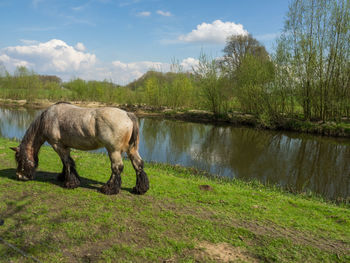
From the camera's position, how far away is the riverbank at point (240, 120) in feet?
60.6

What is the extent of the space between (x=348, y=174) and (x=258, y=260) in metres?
8.79

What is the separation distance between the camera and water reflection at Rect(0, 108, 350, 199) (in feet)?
Answer: 29.6

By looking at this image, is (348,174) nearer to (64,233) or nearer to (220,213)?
(220,213)

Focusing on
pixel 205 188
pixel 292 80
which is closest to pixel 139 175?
pixel 205 188

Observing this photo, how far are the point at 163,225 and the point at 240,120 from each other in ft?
71.0

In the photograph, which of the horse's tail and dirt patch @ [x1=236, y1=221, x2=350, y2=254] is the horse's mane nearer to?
the horse's tail

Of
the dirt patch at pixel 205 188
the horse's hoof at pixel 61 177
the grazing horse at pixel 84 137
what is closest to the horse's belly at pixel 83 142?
the grazing horse at pixel 84 137

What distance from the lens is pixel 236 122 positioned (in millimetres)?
24438

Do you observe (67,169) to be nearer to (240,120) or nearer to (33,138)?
(33,138)

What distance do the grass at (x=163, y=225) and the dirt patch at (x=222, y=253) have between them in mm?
14

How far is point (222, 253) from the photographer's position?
3307mm

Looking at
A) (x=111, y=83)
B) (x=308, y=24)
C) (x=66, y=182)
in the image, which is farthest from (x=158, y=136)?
(x=111, y=83)

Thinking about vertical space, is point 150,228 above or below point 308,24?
below

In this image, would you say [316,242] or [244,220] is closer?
[316,242]
